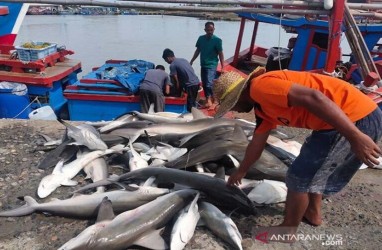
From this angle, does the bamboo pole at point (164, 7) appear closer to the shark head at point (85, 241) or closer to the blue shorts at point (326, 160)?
the blue shorts at point (326, 160)

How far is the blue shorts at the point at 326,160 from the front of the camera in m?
2.84

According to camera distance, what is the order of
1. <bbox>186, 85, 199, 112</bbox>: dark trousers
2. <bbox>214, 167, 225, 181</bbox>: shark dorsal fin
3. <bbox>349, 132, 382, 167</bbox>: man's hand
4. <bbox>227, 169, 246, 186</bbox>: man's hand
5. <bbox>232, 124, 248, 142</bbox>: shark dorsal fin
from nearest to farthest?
<bbox>349, 132, 382, 167</bbox>: man's hand → <bbox>227, 169, 246, 186</bbox>: man's hand → <bbox>214, 167, 225, 181</bbox>: shark dorsal fin → <bbox>232, 124, 248, 142</bbox>: shark dorsal fin → <bbox>186, 85, 199, 112</bbox>: dark trousers

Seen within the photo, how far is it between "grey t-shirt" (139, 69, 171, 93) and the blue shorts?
5.05 m

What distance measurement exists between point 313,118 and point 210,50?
6824mm

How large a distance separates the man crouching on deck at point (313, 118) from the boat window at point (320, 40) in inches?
249

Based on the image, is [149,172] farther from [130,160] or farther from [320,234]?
[320,234]

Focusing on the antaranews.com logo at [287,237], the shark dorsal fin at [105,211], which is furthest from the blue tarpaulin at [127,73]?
the antaranews.com logo at [287,237]

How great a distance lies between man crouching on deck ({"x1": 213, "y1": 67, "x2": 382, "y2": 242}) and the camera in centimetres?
251

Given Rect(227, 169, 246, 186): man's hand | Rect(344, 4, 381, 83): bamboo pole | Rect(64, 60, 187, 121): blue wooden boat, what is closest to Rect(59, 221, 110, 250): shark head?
Rect(227, 169, 246, 186): man's hand

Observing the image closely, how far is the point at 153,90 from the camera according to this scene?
7625mm

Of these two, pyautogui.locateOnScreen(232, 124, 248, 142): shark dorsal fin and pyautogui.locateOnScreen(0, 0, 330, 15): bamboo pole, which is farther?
pyautogui.locateOnScreen(0, 0, 330, 15): bamboo pole

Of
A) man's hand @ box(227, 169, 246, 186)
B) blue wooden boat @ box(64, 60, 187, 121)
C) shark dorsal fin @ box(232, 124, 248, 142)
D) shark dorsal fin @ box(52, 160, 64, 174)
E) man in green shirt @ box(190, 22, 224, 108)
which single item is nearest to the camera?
man's hand @ box(227, 169, 246, 186)

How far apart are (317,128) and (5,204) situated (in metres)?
3.23

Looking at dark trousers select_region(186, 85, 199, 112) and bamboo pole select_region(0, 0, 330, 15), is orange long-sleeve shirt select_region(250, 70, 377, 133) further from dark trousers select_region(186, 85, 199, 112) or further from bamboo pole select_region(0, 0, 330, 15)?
dark trousers select_region(186, 85, 199, 112)
